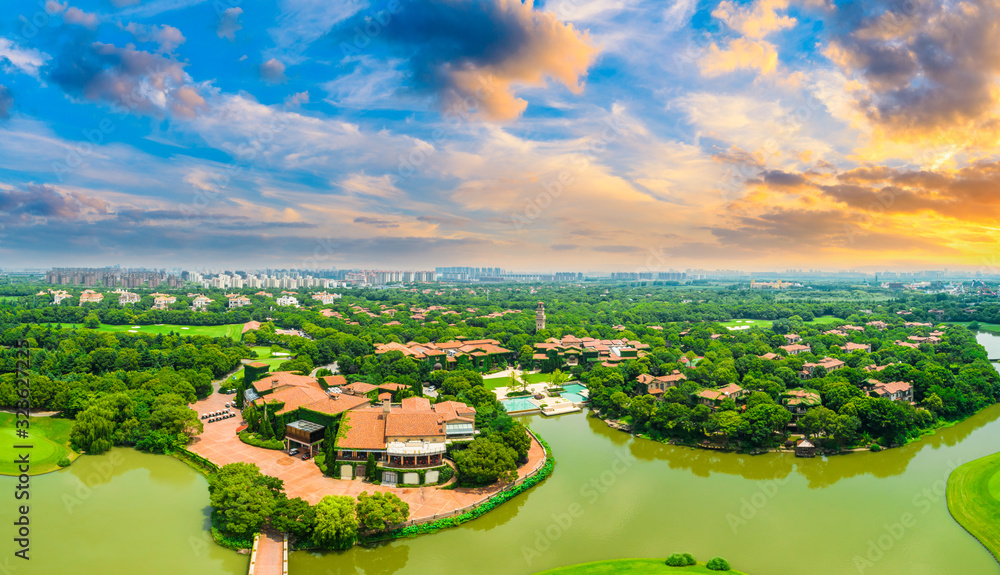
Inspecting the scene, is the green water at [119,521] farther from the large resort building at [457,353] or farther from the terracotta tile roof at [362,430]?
the large resort building at [457,353]

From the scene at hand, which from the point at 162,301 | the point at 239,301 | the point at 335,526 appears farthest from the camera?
the point at 239,301

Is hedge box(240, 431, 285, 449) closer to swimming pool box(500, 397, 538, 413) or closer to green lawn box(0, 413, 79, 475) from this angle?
green lawn box(0, 413, 79, 475)

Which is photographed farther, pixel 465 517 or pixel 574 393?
pixel 574 393

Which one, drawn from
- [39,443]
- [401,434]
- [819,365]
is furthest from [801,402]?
[39,443]

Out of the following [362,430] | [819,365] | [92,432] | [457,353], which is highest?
[819,365]

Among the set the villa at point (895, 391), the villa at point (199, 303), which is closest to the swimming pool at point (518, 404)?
the villa at point (895, 391)

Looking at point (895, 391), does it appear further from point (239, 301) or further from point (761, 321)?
point (239, 301)
